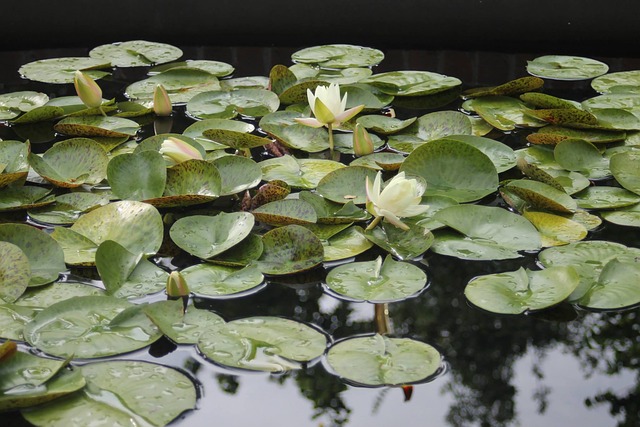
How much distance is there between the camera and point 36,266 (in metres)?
1.60

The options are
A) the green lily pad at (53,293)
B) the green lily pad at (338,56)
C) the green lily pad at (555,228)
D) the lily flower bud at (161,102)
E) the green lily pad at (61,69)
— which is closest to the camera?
the green lily pad at (53,293)

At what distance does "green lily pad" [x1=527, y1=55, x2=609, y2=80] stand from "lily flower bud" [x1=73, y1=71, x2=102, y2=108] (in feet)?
4.97

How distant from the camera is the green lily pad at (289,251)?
5.32 ft

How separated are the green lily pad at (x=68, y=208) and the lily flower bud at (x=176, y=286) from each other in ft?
1.39

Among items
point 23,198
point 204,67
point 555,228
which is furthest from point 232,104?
point 555,228

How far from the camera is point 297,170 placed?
205 centimetres

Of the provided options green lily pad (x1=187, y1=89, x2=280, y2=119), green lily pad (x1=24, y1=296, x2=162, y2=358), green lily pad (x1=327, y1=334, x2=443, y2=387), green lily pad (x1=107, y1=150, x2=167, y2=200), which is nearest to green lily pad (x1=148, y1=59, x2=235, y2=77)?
green lily pad (x1=187, y1=89, x2=280, y2=119)

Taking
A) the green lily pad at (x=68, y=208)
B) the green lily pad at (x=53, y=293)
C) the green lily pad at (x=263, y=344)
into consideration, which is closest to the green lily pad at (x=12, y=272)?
the green lily pad at (x=53, y=293)

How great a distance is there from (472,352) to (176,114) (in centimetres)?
141

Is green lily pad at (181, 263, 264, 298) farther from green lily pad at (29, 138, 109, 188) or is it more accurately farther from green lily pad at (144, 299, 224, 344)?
green lily pad at (29, 138, 109, 188)

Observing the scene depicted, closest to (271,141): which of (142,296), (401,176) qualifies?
(401,176)

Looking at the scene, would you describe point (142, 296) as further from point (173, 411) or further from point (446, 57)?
point (446, 57)

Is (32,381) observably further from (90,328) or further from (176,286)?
(176,286)

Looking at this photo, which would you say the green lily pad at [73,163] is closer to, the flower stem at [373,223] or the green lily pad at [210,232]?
the green lily pad at [210,232]
